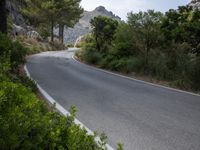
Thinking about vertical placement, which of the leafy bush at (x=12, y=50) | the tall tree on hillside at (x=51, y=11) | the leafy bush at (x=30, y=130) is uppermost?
the leafy bush at (x=30, y=130)

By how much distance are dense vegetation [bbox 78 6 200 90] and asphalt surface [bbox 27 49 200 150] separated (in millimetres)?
2099

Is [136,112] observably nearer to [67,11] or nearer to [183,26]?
[183,26]

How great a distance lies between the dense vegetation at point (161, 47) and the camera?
1688 cm

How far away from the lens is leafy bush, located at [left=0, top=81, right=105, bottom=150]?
3.38 meters

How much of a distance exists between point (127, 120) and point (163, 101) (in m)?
3.30

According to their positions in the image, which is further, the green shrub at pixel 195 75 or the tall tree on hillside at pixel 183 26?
the tall tree on hillside at pixel 183 26

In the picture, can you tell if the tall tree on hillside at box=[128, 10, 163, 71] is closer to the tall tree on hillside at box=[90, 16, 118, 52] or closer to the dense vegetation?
the dense vegetation

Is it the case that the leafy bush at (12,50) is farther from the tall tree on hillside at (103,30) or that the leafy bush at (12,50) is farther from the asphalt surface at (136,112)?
the tall tree on hillside at (103,30)

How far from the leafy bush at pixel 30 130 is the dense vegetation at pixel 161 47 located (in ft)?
39.7

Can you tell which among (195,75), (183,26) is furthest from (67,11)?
(195,75)

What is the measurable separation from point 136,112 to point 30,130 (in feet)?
21.2

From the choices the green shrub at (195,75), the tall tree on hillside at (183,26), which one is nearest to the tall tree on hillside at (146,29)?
the tall tree on hillside at (183,26)

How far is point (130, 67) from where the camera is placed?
71.5 ft

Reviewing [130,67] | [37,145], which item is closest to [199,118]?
[37,145]
